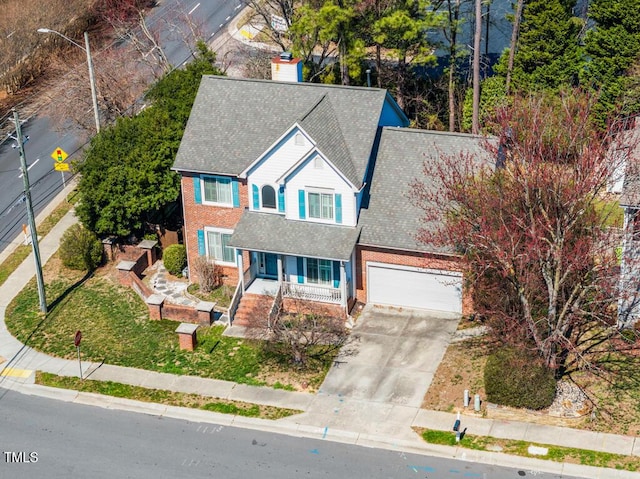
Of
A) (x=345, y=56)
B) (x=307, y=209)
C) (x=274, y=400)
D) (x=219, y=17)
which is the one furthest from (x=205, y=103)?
(x=219, y=17)

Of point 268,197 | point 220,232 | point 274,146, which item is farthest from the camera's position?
point 220,232

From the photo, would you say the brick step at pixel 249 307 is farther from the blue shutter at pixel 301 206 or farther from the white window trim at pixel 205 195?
the white window trim at pixel 205 195

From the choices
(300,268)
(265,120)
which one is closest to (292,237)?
(300,268)

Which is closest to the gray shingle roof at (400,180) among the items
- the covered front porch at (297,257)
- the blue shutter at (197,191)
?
the covered front porch at (297,257)

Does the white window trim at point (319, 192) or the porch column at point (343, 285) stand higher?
the white window trim at point (319, 192)

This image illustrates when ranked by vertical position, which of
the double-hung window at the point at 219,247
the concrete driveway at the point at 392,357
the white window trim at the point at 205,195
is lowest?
the concrete driveway at the point at 392,357

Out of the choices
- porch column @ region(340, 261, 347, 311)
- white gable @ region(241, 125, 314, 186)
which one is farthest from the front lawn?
white gable @ region(241, 125, 314, 186)

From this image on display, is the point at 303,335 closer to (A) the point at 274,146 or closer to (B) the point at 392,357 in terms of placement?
(B) the point at 392,357

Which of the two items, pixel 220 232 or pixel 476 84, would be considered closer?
pixel 220 232

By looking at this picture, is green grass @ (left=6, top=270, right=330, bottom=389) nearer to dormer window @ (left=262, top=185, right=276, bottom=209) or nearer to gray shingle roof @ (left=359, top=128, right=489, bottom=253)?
dormer window @ (left=262, top=185, right=276, bottom=209)
